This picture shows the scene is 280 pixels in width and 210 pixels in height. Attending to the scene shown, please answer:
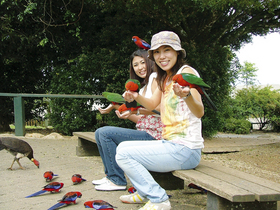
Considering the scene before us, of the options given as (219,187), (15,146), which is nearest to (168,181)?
(219,187)

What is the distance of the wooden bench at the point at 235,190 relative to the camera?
1.75 m

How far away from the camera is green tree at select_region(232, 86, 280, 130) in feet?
44.0

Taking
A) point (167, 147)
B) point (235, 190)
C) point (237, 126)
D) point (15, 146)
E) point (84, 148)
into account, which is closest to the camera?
point (235, 190)

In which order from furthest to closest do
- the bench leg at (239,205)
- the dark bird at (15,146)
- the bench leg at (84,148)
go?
the bench leg at (84,148) → the dark bird at (15,146) → the bench leg at (239,205)

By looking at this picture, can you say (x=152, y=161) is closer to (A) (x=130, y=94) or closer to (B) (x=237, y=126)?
(A) (x=130, y=94)

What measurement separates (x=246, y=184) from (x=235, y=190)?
8.0 inches

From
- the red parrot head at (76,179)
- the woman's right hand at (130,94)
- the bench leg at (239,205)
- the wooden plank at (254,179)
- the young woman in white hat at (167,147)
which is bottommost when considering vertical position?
the red parrot head at (76,179)

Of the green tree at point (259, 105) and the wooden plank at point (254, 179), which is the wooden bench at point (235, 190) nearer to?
the wooden plank at point (254, 179)

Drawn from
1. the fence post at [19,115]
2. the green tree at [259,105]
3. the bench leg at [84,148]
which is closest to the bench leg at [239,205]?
the bench leg at [84,148]

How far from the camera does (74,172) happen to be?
13.7 ft

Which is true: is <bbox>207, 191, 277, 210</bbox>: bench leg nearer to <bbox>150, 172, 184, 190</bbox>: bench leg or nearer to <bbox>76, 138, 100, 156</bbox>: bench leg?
<bbox>150, 172, 184, 190</bbox>: bench leg

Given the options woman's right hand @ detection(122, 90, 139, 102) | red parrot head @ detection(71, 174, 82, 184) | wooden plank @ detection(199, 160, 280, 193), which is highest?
woman's right hand @ detection(122, 90, 139, 102)

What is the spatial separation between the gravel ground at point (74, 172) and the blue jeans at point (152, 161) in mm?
497

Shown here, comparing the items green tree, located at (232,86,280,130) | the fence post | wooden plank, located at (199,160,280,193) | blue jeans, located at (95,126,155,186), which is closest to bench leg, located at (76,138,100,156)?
blue jeans, located at (95,126,155,186)
